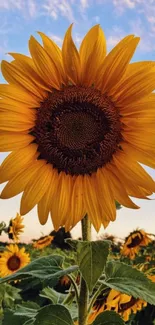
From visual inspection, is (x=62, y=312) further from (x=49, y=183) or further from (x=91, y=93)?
(x=91, y=93)

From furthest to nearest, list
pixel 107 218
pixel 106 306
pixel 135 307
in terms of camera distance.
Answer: pixel 135 307, pixel 106 306, pixel 107 218

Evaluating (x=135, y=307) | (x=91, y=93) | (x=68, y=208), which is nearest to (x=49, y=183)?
(x=68, y=208)

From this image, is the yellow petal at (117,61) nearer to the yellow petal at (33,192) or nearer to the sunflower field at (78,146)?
the sunflower field at (78,146)

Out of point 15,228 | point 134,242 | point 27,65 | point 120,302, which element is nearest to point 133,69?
point 27,65

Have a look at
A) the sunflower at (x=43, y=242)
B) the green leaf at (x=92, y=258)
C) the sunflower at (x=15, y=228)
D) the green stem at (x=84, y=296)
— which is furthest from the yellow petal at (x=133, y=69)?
the sunflower at (x=43, y=242)

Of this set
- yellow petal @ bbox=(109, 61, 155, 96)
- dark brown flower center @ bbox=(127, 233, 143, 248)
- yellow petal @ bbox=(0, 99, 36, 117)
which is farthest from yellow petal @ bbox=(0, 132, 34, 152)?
dark brown flower center @ bbox=(127, 233, 143, 248)

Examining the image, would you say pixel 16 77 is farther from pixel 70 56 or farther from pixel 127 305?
pixel 127 305

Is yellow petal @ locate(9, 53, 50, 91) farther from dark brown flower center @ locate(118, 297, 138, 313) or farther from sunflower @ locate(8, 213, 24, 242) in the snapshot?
sunflower @ locate(8, 213, 24, 242)
